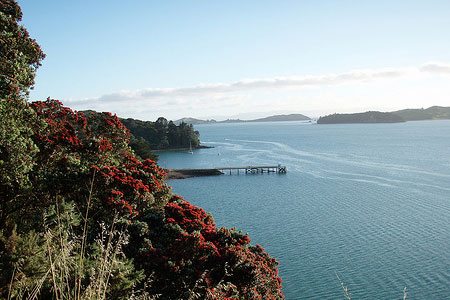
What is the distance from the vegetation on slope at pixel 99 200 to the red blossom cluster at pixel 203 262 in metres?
0.04

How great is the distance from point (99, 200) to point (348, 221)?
29.0 metres

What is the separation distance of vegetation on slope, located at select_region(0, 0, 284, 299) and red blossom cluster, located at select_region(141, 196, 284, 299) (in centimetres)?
4

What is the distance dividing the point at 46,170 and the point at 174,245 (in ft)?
20.4

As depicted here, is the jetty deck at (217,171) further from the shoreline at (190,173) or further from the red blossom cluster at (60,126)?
the red blossom cluster at (60,126)

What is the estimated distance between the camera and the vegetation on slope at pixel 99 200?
11.8 m

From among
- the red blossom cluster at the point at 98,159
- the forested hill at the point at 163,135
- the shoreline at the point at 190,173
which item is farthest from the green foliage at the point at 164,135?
the red blossom cluster at the point at 98,159

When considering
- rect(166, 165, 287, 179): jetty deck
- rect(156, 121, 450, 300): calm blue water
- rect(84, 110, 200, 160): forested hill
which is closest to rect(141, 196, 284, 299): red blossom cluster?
rect(156, 121, 450, 300): calm blue water

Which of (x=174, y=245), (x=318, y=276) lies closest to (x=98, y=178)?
(x=174, y=245)

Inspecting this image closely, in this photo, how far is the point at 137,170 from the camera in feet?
53.7

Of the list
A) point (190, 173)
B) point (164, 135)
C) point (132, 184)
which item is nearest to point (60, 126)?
point (132, 184)

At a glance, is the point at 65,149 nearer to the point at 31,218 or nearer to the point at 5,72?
the point at 31,218

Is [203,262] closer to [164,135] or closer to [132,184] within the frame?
[132,184]

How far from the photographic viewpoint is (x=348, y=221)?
3681 cm

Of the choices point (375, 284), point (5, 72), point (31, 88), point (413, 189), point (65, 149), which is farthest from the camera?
point (413, 189)
